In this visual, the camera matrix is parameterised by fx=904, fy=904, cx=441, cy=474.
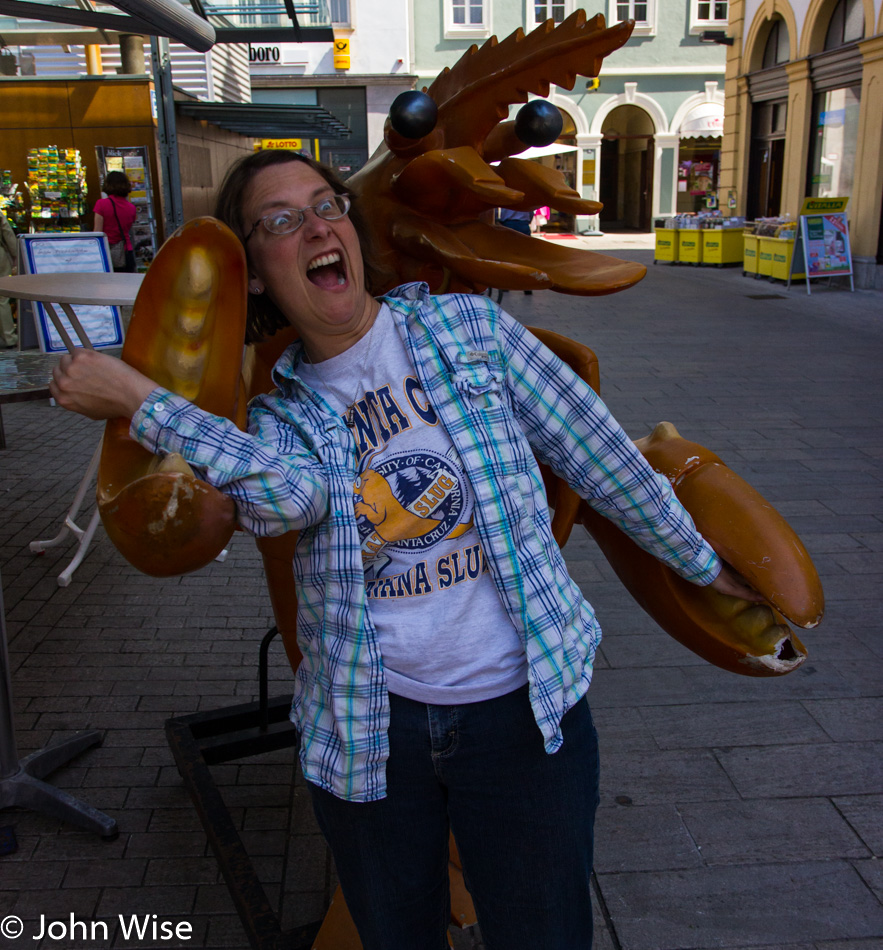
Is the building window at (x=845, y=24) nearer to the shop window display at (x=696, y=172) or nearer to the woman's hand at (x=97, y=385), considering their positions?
the shop window display at (x=696, y=172)

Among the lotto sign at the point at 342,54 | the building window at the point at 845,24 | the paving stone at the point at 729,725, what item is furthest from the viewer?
the lotto sign at the point at 342,54

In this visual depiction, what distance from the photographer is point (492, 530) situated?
1.41 meters

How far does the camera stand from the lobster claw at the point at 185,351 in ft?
4.37

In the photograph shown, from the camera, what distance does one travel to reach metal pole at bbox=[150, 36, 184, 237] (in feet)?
30.5

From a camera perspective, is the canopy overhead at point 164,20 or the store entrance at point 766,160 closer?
the canopy overhead at point 164,20

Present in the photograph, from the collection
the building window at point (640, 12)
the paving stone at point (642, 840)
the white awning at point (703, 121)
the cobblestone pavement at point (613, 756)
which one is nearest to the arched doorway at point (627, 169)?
the white awning at point (703, 121)

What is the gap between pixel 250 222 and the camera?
154 centimetres

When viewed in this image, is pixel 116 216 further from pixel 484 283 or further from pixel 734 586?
pixel 734 586

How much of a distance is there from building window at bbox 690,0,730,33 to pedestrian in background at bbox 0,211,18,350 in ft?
72.2

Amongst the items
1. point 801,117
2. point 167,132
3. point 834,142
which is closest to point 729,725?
point 167,132

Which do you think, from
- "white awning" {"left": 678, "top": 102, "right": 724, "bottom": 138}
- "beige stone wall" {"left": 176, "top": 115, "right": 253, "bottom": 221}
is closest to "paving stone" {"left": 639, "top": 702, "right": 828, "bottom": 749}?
"beige stone wall" {"left": 176, "top": 115, "right": 253, "bottom": 221}

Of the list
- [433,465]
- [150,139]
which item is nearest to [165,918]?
[433,465]

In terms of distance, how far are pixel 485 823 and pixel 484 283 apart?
3.24 feet

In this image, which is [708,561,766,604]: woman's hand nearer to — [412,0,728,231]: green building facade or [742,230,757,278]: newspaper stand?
[742,230,757,278]: newspaper stand
